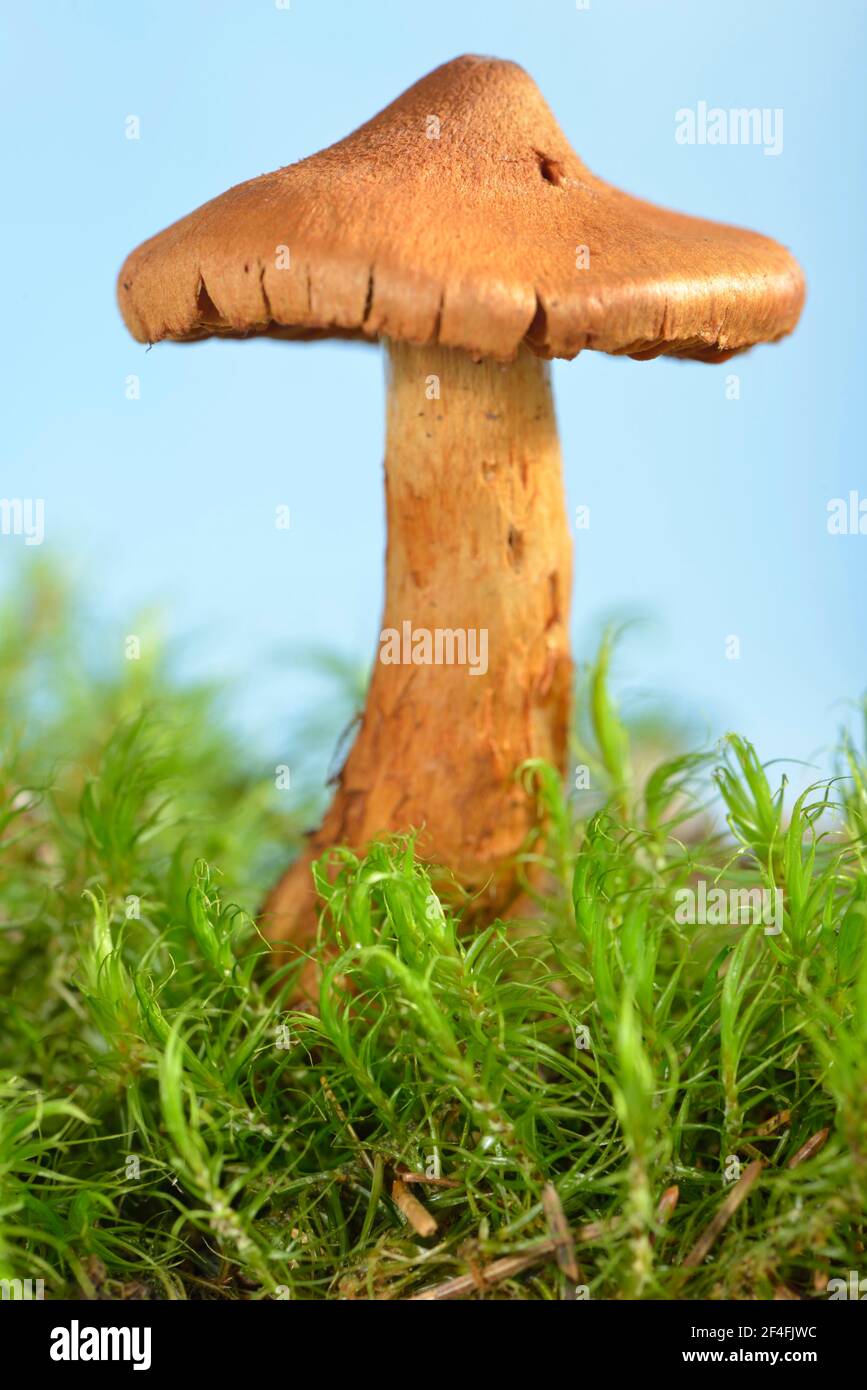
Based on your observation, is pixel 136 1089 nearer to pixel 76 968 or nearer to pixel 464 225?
pixel 76 968

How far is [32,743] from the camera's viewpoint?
2.85 metres

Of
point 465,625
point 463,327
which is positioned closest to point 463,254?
point 463,327

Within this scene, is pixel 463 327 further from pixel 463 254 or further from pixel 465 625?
pixel 465 625

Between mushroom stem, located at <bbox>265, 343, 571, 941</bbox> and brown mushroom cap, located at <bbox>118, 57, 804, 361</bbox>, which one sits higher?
brown mushroom cap, located at <bbox>118, 57, 804, 361</bbox>

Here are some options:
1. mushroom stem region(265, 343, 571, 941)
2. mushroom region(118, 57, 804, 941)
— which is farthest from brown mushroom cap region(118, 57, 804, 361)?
mushroom stem region(265, 343, 571, 941)

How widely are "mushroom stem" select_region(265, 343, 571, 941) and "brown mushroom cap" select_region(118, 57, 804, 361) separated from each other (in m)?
0.27

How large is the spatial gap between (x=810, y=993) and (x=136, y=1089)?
3.05 ft

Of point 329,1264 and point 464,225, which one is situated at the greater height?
point 464,225

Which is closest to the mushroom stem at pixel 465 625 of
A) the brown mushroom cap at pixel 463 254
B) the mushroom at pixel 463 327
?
the mushroom at pixel 463 327

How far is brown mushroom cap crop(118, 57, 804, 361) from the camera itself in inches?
61.7

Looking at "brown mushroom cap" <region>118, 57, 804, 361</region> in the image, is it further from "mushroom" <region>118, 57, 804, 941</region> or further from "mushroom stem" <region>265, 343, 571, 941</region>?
"mushroom stem" <region>265, 343, 571, 941</region>

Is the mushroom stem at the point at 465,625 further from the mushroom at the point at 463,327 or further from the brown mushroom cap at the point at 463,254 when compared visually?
the brown mushroom cap at the point at 463,254

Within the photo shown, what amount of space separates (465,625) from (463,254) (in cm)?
65
